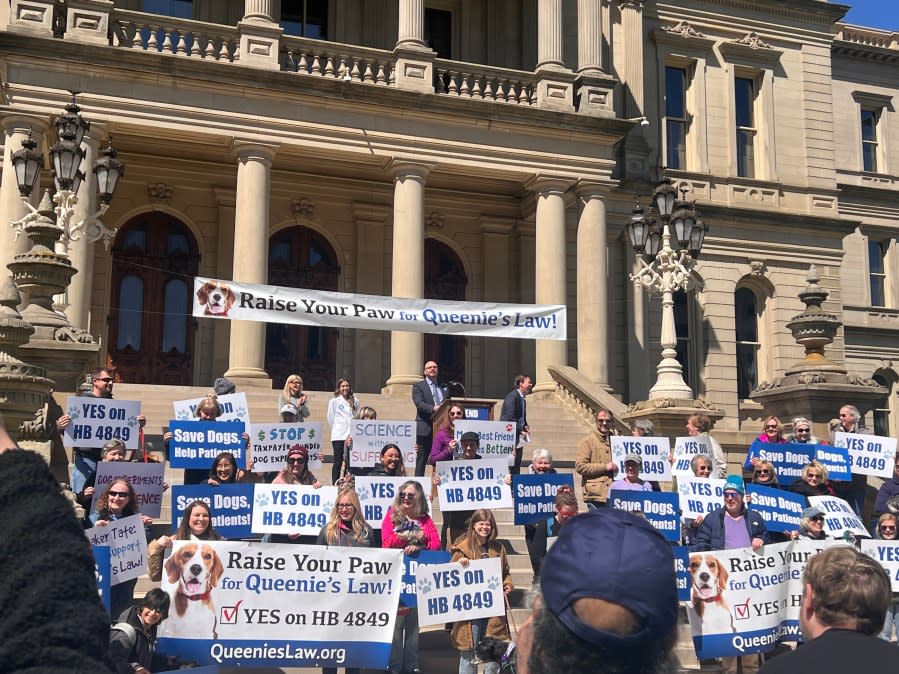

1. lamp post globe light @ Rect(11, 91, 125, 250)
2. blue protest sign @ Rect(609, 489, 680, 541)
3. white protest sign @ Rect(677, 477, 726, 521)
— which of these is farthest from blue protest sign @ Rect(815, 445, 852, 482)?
lamp post globe light @ Rect(11, 91, 125, 250)

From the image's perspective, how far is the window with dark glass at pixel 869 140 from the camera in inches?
1415

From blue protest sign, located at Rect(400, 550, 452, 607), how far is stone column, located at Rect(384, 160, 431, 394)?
1234cm

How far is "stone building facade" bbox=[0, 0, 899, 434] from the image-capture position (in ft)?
66.7

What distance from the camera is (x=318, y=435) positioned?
12.5 m

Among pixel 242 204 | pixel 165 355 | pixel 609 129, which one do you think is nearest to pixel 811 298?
pixel 609 129

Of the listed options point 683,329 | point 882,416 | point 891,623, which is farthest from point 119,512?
point 882,416

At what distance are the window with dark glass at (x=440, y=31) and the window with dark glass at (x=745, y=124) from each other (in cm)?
899

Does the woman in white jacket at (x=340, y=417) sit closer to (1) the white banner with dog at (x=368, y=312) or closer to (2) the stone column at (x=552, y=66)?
(1) the white banner with dog at (x=368, y=312)

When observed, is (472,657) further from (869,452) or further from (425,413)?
(869,452)

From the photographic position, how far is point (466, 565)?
318 inches

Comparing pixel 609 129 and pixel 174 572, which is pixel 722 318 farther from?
pixel 174 572

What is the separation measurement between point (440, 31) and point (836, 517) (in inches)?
800

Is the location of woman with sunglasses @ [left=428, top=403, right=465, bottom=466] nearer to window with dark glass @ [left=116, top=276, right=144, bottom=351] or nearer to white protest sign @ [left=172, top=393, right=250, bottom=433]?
white protest sign @ [left=172, top=393, right=250, bottom=433]

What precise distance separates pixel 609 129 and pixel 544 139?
1.61 metres
